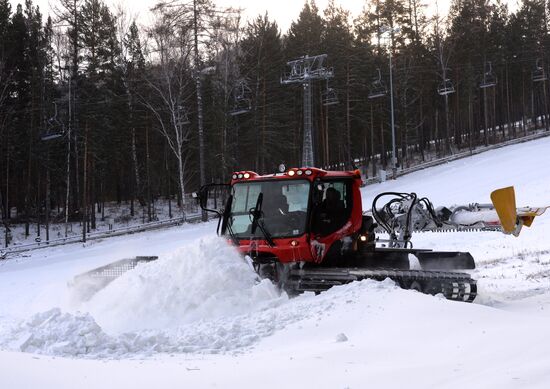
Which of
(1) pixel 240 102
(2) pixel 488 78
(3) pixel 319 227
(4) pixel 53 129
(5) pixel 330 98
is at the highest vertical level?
(2) pixel 488 78

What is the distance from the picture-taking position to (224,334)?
20.3 feet

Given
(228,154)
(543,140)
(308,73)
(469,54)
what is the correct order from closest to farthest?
(308,73) → (228,154) → (543,140) → (469,54)

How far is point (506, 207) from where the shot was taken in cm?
901

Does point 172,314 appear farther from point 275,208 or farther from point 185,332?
point 275,208

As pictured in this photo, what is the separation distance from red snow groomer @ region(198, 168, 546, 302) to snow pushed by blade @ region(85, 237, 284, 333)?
668 millimetres

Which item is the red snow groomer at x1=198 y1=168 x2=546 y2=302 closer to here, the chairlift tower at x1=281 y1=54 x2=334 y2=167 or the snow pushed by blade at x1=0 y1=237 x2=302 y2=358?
the snow pushed by blade at x1=0 y1=237 x2=302 y2=358

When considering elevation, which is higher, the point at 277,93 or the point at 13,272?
the point at 277,93

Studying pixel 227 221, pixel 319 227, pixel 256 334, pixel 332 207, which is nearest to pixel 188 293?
pixel 256 334

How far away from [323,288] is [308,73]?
24.4 metres

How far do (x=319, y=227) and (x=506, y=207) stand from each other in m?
2.93

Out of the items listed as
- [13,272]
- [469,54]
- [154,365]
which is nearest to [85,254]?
[13,272]

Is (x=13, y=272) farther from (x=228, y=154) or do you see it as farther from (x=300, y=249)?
(x=228, y=154)

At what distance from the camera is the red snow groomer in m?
8.48

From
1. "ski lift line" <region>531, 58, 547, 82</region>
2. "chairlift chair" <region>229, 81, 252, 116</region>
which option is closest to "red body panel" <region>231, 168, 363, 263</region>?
"chairlift chair" <region>229, 81, 252, 116</region>
